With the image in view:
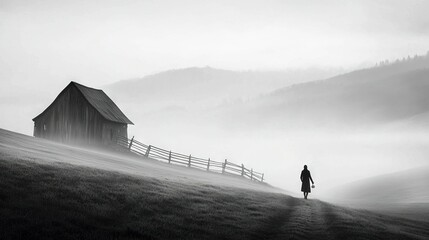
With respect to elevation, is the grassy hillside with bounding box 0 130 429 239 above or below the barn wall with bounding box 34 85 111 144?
below

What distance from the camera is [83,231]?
425 inches

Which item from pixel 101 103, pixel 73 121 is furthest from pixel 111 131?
pixel 73 121

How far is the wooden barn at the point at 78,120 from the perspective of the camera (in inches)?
2018

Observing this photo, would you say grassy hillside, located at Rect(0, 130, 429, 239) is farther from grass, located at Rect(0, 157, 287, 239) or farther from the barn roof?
the barn roof

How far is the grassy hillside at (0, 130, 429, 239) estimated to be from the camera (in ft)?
36.4

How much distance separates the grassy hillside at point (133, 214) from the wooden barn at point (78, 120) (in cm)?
3196

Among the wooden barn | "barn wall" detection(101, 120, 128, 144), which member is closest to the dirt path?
"barn wall" detection(101, 120, 128, 144)

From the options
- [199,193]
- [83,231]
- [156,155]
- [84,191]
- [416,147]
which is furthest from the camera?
[416,147]

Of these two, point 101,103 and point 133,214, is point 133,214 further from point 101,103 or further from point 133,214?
point 101,103

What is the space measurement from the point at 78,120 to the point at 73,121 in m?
0.80

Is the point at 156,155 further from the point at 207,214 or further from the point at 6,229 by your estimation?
the point at 6,229

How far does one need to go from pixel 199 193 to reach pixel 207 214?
17.4 feet

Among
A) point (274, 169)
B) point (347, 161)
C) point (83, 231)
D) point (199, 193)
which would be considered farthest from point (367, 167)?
point (83, 231)

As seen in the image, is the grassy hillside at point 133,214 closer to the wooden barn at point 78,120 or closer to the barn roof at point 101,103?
the wooden barn at point 78,120
